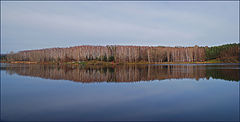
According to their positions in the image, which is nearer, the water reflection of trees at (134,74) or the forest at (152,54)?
the water reflection of trees at (134,74)

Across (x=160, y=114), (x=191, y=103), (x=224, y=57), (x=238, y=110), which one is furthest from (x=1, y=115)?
(x=224, y=57)

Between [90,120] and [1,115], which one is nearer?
[90,120]

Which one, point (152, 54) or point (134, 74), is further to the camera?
point (152, 54)

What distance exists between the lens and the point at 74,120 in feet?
24.0

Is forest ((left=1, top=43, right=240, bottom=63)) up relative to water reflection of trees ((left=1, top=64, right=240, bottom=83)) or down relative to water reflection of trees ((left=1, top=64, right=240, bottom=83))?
up

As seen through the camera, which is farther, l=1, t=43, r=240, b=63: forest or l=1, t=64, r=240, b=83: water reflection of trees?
l=1, t=43, r=240, b=63: forest

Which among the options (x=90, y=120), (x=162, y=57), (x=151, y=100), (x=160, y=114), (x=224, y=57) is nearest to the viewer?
(x=90, y=120)

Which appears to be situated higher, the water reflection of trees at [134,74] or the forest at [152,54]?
the forest at [152,54]

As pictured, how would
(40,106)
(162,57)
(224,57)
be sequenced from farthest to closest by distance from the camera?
(162,57)
(224,57)
(40,106)

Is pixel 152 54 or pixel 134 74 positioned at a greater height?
pixel 152 54

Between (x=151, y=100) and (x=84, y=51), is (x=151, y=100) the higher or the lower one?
the lower one

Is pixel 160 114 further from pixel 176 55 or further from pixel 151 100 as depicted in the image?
pixel 176 55

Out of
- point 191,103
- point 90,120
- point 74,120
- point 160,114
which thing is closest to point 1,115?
point 74,120

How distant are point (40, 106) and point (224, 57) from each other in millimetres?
89152
